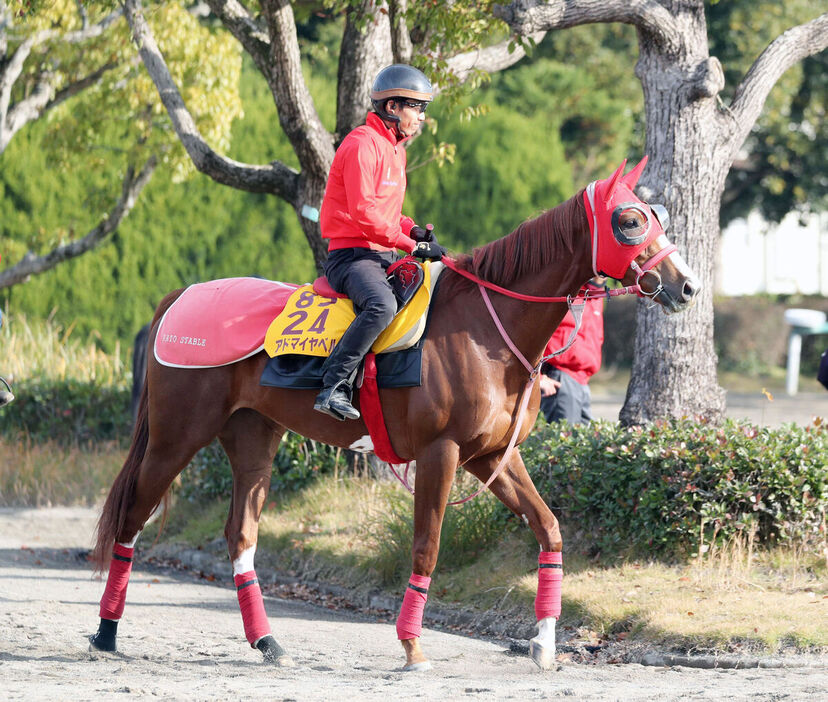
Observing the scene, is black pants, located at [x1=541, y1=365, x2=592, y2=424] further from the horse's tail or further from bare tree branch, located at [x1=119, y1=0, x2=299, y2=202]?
the horse's tail

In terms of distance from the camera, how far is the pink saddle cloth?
5.68 meters

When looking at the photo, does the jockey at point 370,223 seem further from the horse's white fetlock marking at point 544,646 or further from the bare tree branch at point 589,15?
A: the bare tree branch at point 589,15

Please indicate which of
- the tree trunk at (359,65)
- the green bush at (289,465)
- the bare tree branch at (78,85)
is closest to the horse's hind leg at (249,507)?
the green bush at (289,465)

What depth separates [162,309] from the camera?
20.2 feet

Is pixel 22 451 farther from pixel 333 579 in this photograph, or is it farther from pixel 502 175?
pixel 502 175

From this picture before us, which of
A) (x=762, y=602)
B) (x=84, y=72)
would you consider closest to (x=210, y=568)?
(x=762, y=602)

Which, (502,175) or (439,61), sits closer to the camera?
(439,61)

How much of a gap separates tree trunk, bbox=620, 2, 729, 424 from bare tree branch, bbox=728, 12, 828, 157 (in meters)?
0.18

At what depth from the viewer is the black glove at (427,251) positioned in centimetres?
525

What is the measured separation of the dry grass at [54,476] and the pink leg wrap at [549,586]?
229 inches

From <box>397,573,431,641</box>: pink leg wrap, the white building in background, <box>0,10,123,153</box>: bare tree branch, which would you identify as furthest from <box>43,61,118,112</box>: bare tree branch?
the white building in background

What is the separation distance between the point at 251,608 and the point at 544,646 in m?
1.45

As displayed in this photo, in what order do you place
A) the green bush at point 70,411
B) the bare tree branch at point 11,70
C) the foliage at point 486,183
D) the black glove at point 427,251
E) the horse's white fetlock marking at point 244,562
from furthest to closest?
the foliage at point 486,183 → the bare tree branch at point 11,70 → the green bush at point 70,411 → the horse's white fetlock marking at point 244,562 → the black glove at point 427,251

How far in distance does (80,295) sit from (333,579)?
897cm
